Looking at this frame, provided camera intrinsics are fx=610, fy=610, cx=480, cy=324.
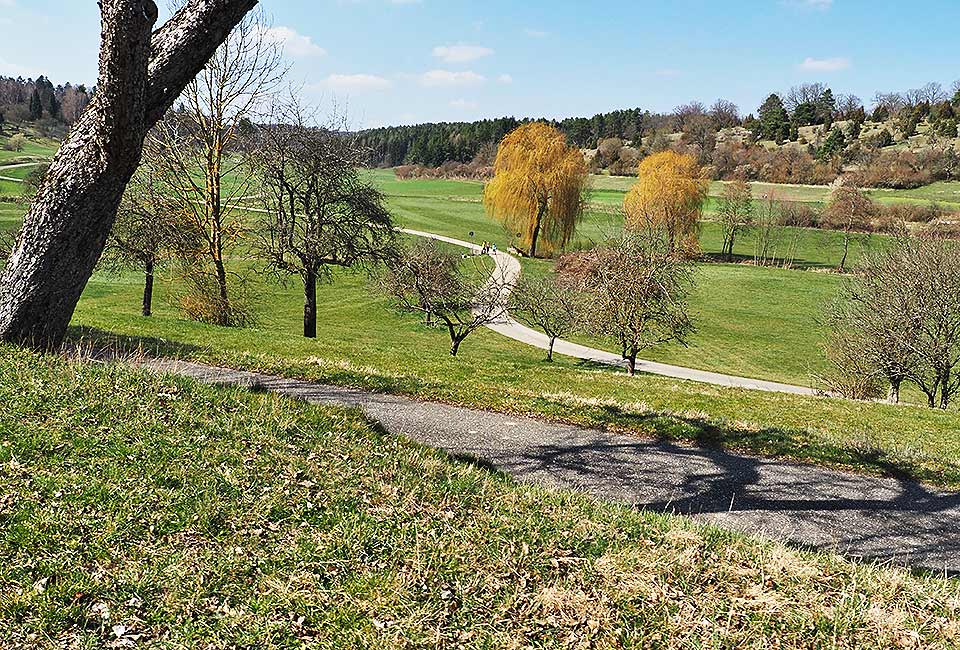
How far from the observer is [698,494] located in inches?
269

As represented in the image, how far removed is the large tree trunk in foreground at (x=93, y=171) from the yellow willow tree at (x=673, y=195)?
53.5 meters

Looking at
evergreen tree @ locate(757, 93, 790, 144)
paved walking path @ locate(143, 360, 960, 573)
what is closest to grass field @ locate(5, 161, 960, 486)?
paved walking path @ locate(143, 360, 960, 573)

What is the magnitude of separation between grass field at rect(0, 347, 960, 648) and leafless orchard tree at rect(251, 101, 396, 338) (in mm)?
18198

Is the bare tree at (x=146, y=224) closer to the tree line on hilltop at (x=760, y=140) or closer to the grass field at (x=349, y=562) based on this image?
the grass field at (x=349, y=562)

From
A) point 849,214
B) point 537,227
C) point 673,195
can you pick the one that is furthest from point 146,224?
point 849,214

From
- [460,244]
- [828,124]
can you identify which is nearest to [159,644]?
[460,244]

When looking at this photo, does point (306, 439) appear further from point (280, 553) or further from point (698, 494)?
point (698, 494)

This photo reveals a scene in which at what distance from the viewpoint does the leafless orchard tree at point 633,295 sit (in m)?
30.7

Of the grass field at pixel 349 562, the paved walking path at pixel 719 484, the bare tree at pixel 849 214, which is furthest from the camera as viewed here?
the bare tree at pixel 849 214

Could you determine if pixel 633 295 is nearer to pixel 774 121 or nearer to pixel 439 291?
pixel 439 291

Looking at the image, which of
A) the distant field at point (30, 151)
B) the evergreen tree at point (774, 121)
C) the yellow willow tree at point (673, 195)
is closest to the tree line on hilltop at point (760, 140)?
the evergreen tree at point (774, 121)

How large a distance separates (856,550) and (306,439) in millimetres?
5369

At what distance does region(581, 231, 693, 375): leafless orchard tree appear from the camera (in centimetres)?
3072

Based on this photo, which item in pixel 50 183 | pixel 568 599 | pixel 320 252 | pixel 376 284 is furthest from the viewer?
pixel 376 284
